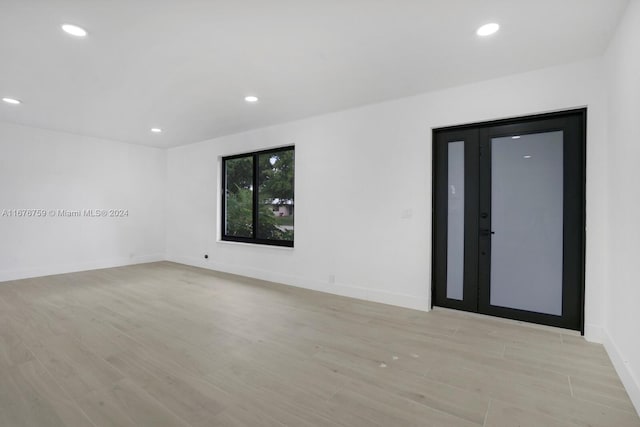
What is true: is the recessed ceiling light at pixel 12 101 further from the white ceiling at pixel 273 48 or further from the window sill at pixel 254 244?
the window sill at pixel 254 244

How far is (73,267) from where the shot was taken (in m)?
5.82

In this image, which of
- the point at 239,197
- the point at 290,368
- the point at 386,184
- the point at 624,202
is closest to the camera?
the point at 624,202

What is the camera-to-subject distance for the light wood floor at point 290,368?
6.04ft

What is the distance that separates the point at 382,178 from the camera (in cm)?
407

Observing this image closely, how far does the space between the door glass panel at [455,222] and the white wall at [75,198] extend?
20.8ft

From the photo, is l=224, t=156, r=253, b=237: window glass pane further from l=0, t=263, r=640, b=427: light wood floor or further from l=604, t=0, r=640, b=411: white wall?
l=604, t=0, r=640, b=411: white wall

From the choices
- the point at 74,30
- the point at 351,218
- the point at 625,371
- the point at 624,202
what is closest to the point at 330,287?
the point at 351,218

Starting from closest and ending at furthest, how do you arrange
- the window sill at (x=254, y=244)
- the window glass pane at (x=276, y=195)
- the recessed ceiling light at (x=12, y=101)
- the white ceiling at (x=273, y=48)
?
the white ceiling at (x=273, y=48)
the recessed ceiling light at (x=12, y=101)
the window sill at (x=254, y=244)
the window glass pane at (x=276, y=195)

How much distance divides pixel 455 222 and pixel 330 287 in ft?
6.48

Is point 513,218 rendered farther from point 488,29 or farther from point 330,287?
point 330,287

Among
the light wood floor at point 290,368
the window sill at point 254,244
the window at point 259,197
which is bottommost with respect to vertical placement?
the light wood floor at point 290,368

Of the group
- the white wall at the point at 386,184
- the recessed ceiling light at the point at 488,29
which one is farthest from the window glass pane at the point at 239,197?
the recessed ceiling light at the point at 488,29

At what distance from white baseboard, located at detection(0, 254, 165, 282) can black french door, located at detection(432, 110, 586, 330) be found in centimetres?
620

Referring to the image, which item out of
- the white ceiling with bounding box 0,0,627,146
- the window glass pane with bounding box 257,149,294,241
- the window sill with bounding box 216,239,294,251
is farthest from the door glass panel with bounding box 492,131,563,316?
the window glass pane with bounding box 257,149,294,241
